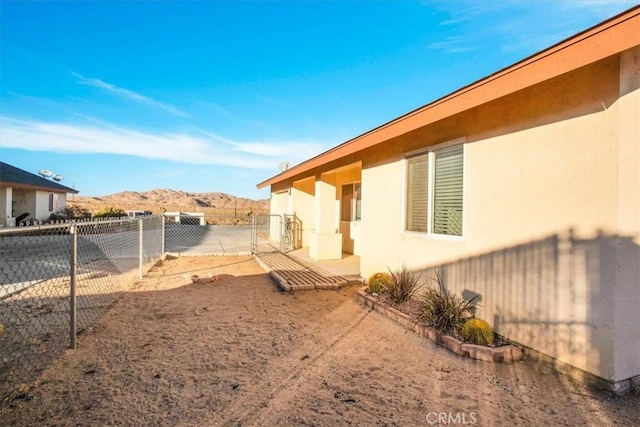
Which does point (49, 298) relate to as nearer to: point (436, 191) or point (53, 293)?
point (53, 293)

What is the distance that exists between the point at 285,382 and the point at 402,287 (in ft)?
9.35

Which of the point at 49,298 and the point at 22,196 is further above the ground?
the point at 22,196

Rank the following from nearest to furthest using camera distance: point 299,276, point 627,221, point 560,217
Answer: point 627,221, point 560,217, point 299,276

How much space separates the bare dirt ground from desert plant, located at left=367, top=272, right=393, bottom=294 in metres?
0.79

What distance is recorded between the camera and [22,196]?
23.0m

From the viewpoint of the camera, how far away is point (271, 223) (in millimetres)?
17281

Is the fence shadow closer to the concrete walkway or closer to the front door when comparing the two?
the concrete walkway

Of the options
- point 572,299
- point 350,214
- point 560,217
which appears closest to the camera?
point 572,299

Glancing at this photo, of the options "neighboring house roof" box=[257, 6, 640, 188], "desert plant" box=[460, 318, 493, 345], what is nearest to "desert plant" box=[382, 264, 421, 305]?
"desert plant" box=[460, 318, 493, 345]

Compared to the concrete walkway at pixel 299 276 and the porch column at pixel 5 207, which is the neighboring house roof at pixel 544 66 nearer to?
the concrete walkway at pixel 299 276

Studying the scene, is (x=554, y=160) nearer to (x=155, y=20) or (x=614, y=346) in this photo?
(x=614, y=346)

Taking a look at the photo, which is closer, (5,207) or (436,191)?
(436,191)

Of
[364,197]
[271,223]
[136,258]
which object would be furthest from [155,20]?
[271,223]

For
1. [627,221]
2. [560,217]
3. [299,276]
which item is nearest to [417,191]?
[560,217]
